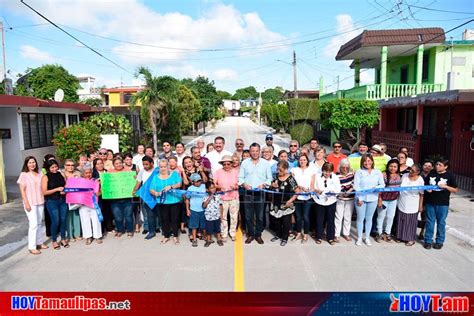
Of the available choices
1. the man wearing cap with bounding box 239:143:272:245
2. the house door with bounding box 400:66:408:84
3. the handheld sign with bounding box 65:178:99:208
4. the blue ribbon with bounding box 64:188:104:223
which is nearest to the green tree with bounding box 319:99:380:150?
the house door with bounding box 400:66:408:84

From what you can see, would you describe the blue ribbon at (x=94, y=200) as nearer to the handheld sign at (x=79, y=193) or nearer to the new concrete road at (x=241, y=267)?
the handheld sign at (x=79, y=193)

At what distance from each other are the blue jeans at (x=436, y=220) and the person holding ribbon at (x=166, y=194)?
4.15 meters

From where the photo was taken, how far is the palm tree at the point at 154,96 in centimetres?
1822

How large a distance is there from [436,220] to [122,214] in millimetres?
5411

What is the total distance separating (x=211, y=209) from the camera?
19.1 ft

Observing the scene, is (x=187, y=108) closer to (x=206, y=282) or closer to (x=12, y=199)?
(x=12, y=199)

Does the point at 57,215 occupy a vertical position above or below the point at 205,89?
below

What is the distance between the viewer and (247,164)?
19.5 feet

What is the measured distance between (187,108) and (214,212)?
22.0 m

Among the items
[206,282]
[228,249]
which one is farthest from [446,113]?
[206,282]

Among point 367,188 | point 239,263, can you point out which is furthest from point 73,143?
point 367,188

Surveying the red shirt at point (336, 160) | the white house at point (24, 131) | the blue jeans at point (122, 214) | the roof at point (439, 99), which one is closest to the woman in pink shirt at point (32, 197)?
the blue jeans at point (122, 214)

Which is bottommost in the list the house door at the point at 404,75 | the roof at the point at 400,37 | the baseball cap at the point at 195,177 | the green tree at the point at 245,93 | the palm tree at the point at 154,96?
the baseball cap at the point at 195,177

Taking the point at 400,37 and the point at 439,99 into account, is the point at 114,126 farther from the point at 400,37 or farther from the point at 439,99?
the point at 400,37
